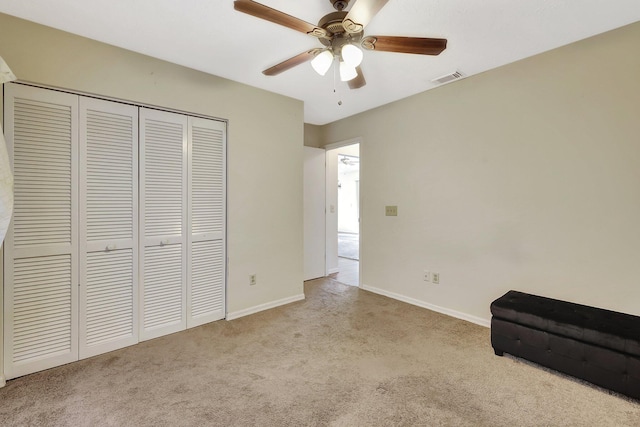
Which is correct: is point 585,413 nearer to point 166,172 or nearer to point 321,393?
point 321,393

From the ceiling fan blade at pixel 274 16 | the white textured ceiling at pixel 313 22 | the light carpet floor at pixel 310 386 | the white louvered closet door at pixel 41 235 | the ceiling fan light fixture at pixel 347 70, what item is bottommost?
the light carpet floor at pixel 310 386

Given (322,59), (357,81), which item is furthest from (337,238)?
(322,59)

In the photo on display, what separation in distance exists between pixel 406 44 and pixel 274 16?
79cm

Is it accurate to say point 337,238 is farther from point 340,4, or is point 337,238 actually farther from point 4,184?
point 4,184

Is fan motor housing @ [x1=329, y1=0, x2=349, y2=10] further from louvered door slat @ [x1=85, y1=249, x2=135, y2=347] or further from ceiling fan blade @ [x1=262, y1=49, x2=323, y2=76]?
louvered door slat @ [x1=85, y1=249, x2=135, y2=347]

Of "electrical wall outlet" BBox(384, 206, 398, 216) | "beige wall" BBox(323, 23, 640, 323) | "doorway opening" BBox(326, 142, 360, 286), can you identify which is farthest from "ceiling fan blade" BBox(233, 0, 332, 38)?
"doorway opening" BBox(326, 142, 360, 286)

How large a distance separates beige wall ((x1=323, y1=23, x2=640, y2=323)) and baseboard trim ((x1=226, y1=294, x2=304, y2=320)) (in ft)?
3.79

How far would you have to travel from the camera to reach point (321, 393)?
1.82 meters

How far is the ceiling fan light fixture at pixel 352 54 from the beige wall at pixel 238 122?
5.24ft

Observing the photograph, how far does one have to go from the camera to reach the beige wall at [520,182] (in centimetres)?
209

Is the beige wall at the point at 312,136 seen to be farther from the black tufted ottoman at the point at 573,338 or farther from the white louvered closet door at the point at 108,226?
the black tufted ottoman at the point at 573,338

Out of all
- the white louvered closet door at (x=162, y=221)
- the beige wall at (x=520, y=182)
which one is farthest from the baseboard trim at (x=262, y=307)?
the beige wall at (x=520, y=182)

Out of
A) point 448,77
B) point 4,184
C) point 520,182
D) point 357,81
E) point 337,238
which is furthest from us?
point 337,238

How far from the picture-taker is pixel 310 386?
1.89 meters
